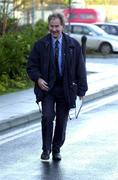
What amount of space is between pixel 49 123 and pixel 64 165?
54 centimetres

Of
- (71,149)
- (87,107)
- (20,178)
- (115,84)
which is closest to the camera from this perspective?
(20,178)

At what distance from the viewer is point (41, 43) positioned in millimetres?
8297

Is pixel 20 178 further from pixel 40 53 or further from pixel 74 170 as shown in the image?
pixel 40 53

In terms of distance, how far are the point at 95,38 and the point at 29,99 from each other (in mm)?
19521

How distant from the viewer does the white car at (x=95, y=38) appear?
33781mm

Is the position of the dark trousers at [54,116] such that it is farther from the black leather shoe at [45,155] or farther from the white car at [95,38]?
the white car at [95,38]

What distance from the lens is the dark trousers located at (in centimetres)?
827

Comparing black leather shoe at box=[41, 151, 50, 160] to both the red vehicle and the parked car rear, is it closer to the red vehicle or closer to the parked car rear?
the parked car rear

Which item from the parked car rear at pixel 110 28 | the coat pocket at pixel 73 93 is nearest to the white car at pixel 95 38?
the parked car rear at pixel 110 28

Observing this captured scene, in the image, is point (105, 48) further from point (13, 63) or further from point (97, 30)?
point (13, 63)

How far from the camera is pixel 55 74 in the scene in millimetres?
8211

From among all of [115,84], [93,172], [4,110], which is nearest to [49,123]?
[93,172]

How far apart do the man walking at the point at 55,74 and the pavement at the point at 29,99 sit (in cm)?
286

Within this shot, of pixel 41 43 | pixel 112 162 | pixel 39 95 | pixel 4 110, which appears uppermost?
pixel 41 43
